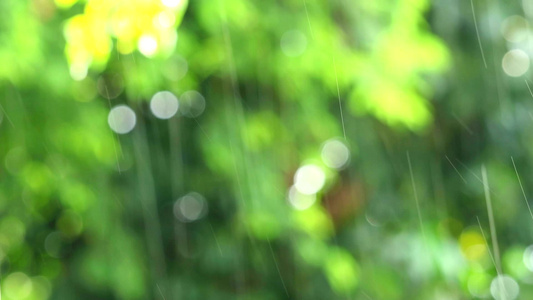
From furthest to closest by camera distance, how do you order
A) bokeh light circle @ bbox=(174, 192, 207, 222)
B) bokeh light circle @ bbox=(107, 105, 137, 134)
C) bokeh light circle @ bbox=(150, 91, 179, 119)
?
1. bokeh light circle @ bbox=(174, 192, 207, 222)
2. bokeh light circle @ bbox=(150, 91, 179, 119)
3. bokeh light circle @ bbox=(107, 105, 137, 134)

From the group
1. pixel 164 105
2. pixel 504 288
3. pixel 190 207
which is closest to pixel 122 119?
pixel 164 105

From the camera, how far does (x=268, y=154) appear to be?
2.87 m

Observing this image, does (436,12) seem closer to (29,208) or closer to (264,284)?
(264,284)

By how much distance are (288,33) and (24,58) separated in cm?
83

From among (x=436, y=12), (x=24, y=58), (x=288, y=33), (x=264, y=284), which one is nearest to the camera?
(x=24, y=58)

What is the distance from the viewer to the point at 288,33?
2.57m

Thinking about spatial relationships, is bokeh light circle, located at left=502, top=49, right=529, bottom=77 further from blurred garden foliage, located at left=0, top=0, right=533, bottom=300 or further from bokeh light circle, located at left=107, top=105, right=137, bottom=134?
bokeh light circle, located at left=107, top=105, right=137, bottom=134

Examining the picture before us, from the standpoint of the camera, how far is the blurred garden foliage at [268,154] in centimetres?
253

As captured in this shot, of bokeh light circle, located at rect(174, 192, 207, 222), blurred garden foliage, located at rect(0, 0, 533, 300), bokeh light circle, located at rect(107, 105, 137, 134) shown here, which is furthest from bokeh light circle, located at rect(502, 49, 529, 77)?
bokeh light circle, located at rect(107, 105, 137, 134)

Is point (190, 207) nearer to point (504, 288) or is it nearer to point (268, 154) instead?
point (268, 154)

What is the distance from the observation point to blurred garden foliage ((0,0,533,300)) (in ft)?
8.30

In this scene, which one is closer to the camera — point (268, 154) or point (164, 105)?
point (268, 154)

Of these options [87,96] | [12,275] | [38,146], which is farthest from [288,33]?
[12,275]

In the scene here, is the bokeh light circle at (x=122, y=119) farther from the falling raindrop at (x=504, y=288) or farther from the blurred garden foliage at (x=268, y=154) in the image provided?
the falling raindrop at (x=504, y=288)
